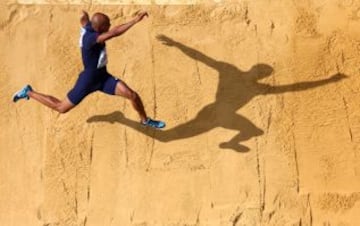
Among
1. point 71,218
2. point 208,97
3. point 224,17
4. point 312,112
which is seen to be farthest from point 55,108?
point 312,112

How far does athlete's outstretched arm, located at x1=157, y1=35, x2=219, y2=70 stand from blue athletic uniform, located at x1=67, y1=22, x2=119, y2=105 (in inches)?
50.3

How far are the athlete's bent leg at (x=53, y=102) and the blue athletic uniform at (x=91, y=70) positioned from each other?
0.31ft

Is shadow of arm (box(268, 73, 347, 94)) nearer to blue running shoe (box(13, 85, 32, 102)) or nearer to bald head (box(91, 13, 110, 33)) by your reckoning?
bald head (box(91, 13, 110, 33))

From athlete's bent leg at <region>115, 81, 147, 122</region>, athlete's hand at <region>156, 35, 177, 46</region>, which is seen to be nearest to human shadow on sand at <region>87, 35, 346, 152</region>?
athlete's hand at <region>156, 35, 177, 46</region>

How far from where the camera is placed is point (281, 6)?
883 cm

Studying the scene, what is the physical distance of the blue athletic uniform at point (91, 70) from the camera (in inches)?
286

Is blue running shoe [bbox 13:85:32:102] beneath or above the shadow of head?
beneath

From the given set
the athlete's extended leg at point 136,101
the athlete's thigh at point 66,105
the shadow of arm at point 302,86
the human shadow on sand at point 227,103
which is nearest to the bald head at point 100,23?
the athlete's extended leg at point 136,101

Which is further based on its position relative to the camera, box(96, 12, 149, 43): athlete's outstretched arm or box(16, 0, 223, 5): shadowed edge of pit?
box(16, 0, 223, 5): shadowed edge of pit

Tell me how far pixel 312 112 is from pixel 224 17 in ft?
5.52

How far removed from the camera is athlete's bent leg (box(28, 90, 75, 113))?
779 centimetres

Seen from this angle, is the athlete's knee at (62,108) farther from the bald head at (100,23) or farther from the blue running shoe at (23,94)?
the bald head at (100,23)

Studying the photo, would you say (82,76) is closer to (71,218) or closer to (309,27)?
(71,218)

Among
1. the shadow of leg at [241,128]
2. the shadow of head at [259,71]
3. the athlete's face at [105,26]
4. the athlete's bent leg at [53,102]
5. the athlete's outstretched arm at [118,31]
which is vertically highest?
the athlete's face at [105,26]
